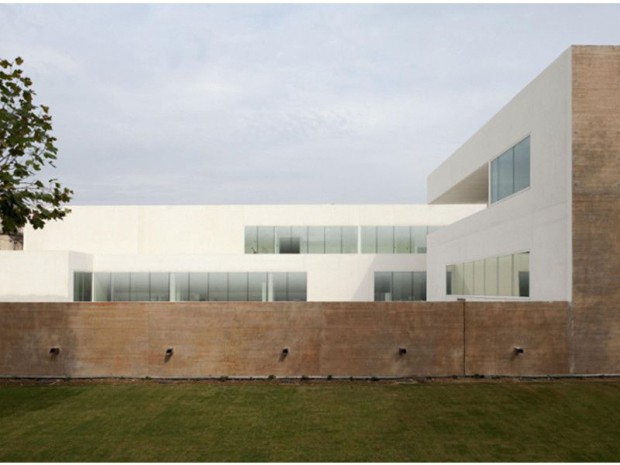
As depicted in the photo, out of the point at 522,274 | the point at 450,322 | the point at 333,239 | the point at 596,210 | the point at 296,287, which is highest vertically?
the point at 333,239

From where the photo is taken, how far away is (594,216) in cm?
1711

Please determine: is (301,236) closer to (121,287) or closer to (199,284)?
(199,284)

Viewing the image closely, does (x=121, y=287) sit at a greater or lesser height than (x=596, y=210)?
lesser

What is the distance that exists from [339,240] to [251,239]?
7.69m

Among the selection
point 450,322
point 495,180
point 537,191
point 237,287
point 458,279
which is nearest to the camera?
point 450,322

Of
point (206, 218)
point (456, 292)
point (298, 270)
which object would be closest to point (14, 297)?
point (206, 218)

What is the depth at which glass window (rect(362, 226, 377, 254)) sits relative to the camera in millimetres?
51375

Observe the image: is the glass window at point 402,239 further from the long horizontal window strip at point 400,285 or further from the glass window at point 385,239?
the long horizontal window strip at point 400,285

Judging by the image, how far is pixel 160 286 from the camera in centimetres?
4762

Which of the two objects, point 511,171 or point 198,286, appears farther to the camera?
point 198,286

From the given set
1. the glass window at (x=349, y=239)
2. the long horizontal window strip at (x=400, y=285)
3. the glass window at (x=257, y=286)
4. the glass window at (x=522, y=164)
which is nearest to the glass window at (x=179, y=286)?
the glass window at (x=257, y=286)

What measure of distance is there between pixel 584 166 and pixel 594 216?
147 cm

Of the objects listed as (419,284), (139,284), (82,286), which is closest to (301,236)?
(419,284)

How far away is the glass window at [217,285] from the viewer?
4738cm
